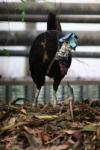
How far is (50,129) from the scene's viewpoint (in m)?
2.50

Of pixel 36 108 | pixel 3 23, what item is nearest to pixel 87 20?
pixel 3 23

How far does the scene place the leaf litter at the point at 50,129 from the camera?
2279mm

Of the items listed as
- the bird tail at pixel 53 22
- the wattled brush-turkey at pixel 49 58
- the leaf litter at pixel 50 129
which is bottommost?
the leaf litter at pixel 50 129

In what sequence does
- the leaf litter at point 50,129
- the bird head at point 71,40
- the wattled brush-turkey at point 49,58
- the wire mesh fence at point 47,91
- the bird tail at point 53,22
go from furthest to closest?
the wire mesh fence at point 47,91, the bird tail at point 53,22, the wattled brush-turkey at point 49,58, the bird head at point 71,40, the leaf litter at point 50,129

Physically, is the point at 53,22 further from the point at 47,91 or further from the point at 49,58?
the point at 47,91

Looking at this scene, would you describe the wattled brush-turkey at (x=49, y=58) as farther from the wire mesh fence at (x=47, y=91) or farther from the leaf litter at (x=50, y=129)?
the wire mesh fence at (x=47, y=91)

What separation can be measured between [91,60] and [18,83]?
0.64 meters

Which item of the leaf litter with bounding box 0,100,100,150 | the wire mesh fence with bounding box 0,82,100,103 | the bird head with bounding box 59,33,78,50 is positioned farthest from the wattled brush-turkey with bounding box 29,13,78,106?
the wire mesh fence with bounding box 0,82,100,103

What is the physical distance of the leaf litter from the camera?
2.28 meters

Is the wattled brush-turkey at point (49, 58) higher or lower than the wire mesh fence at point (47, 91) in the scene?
Answer: higher

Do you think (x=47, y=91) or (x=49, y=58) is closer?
(x=49, y=58)

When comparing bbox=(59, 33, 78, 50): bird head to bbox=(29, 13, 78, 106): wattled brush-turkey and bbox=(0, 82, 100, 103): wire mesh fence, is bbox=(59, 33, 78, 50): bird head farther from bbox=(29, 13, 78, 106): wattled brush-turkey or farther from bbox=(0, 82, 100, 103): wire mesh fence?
bbox=(0, 82, 100, 103): wire mesh fence

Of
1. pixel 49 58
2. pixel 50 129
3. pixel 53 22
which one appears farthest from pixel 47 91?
pixel 50 129

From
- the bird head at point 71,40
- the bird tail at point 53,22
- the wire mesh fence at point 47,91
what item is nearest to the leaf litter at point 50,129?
the bird head at point 71,40
